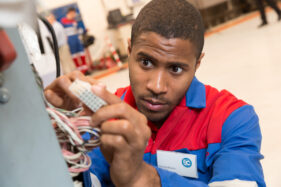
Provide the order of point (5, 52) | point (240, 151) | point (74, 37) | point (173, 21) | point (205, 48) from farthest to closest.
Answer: point (74, 37) < point (205, 48) < point (173, 21) < point (240, 151) < point (5, 52)

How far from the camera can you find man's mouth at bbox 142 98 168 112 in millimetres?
947

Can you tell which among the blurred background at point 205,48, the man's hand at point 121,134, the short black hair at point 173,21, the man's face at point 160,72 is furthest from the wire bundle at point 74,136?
the short black hair at point 173,21

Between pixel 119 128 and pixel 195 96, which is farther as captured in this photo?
pixel 195 96

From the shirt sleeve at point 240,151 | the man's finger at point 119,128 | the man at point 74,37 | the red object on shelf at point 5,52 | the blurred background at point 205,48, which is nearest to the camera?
the red object on shelf at point 5,52

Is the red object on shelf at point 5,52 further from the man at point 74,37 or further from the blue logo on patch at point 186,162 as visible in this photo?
the man at point 74,37

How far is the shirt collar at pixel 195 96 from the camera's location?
101 cm

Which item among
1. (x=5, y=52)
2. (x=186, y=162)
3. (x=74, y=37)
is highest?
(x=5, y=52)

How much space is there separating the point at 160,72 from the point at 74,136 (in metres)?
0.52

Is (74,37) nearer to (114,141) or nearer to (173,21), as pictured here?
(173,21)

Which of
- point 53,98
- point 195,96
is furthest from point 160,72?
point 53,98

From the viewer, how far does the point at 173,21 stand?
96cm

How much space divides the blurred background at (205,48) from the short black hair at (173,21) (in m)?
0.34

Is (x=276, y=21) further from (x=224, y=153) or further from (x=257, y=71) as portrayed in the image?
(x=224, y=153)

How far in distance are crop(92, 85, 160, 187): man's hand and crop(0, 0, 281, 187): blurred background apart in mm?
168
